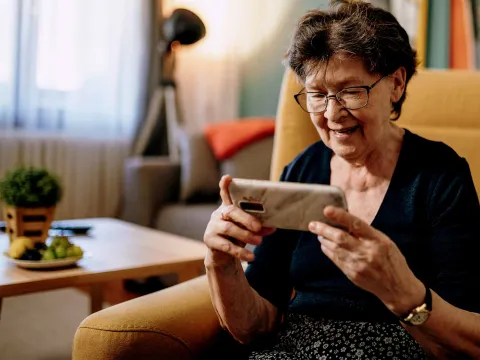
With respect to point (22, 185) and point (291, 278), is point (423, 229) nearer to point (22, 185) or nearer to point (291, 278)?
point (291, 278)

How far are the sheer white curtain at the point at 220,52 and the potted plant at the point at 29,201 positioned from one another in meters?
2.10

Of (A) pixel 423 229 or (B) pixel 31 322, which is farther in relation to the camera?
(B) pixel 31 322

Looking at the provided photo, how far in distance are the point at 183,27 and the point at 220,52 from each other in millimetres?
655

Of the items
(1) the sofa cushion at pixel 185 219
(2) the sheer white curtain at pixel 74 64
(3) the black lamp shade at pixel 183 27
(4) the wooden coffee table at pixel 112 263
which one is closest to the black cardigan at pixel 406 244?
(4) the wooden coffee table at pixel 112 263

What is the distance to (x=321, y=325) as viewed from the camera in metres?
1.07

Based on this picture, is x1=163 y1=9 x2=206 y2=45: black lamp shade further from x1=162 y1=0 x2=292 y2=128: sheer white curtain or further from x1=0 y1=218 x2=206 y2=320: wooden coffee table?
x1=0 y1=218 x2=206 y2=320: wooden coffee table

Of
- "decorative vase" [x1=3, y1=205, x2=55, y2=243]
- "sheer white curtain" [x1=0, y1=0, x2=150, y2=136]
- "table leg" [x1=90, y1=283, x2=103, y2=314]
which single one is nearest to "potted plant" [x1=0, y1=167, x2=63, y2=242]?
"decorative vase" [x1=3, y1=205, x2=55, y2=243]

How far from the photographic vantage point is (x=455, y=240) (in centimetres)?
97

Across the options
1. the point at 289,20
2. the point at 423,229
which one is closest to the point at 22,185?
the point at 423,229

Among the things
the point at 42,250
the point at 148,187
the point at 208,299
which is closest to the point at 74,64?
the point at 148,187

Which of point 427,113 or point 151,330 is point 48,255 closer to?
point 151,330

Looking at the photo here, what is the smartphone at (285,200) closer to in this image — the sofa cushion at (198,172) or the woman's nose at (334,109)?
the woman's nose at (334,109)

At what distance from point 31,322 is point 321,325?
1.52m

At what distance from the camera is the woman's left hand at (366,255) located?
77cm
